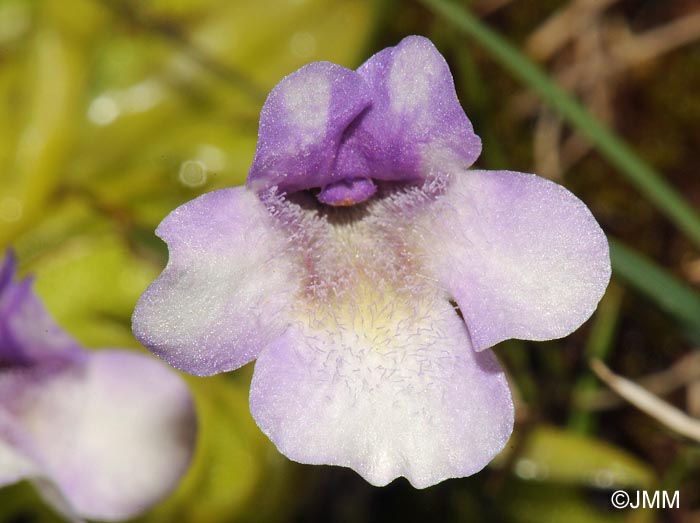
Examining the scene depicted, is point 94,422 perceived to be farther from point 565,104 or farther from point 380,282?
point 565,104

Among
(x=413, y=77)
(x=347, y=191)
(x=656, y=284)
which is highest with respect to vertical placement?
(x=413, y=77)

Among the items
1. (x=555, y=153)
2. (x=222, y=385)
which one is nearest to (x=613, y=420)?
(x=555, y=153)

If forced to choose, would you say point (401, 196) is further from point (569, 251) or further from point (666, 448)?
point (666, 448)

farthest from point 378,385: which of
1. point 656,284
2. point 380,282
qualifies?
point 656,284

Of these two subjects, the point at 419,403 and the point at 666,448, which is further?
the point at 666,448

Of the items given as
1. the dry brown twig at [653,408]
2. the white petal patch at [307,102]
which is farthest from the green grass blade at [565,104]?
the white petal patch at [307,102]

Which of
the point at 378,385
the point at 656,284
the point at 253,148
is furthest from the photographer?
the point at 253,148

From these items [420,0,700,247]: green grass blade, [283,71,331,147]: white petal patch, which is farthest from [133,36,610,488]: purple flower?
[420,0,700,247]: green grass blade
